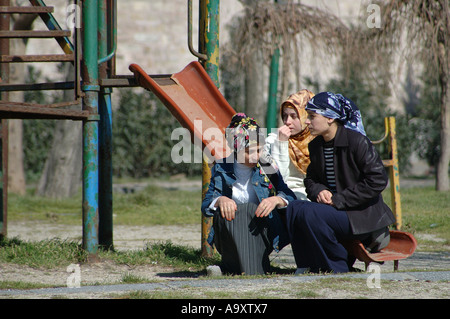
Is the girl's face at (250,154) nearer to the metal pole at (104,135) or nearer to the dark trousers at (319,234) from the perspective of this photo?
the dark trousers at (319,234)

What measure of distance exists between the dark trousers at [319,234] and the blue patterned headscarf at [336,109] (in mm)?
642

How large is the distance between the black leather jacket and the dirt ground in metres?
0.66

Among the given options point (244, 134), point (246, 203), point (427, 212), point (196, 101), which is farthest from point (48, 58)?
point (427, 212)

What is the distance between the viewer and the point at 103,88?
6.06 m

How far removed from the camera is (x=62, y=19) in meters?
18.8

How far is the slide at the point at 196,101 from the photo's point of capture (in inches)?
231

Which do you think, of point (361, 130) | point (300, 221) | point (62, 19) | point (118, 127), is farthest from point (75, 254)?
point (62, 19)

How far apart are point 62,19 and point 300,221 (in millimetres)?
15565

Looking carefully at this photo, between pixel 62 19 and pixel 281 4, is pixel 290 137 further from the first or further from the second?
pixel 62 19

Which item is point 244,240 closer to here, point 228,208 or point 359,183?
point 228,208

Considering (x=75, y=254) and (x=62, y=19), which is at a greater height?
(x=62, y=19)

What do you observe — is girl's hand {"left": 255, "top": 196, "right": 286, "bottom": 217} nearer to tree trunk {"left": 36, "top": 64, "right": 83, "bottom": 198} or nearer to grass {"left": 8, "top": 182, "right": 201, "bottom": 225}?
grass {"left": 8, "top": 182, "right": 201, "bottom": 225}

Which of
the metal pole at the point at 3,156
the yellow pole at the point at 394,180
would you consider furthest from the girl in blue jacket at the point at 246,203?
the yellow pole at the point at 394,180

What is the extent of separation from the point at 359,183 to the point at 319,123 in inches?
20.4
